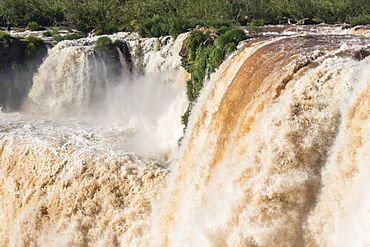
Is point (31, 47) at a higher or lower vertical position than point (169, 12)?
lower

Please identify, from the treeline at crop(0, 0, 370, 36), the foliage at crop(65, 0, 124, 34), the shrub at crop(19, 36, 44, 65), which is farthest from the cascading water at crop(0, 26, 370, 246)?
the treeline at crop(0, 0, 370, 36)

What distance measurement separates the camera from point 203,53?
11.7 meters

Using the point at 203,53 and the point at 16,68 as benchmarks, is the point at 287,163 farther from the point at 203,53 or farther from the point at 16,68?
the point at 16,68

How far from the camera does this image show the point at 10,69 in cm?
1552

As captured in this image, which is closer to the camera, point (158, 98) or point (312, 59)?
point (312, 59)

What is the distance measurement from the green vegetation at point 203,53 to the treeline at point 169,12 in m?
8.38

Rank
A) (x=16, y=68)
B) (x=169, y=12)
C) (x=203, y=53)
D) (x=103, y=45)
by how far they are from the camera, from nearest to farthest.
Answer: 1. (x=203, y=53)
2. (x=103, y=45)
3. (x=16, y=68)
4. (x=169, y=12)

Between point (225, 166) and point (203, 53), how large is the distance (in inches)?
222

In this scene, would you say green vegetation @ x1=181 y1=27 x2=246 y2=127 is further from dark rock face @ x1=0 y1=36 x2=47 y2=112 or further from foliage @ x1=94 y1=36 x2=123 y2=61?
dark rock face @ x1=0 y1=36 x2=47 y2=112

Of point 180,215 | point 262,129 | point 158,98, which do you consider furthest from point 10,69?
point 262,129

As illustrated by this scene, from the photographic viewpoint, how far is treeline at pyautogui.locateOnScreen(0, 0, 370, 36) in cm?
2189

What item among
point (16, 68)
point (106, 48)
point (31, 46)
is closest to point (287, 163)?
point (106, 48)

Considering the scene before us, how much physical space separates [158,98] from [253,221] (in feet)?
29.2

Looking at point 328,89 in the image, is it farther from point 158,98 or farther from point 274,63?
point 158,98
